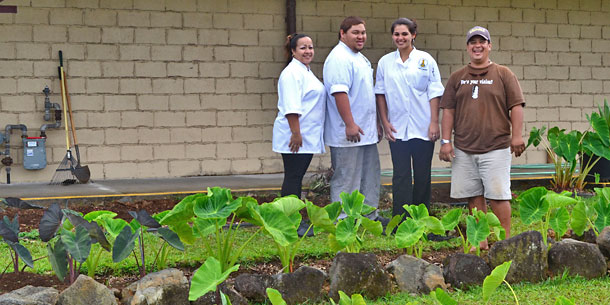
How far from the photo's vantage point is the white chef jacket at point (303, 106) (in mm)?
5094

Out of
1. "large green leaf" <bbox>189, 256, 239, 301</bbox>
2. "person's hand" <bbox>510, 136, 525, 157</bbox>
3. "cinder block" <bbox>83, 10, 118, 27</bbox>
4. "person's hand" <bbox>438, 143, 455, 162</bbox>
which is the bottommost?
"large green leaf" <bbox>189, 256, 239, 301</bbox>

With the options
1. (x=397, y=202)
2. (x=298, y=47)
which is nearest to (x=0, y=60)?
(x=298, y=47)

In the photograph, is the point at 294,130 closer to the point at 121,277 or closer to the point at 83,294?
the point at 121,277

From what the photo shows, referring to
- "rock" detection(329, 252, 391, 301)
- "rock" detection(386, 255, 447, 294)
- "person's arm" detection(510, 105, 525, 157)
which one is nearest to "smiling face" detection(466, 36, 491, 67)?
"person's arm" detection(510, 105, 525, 157)

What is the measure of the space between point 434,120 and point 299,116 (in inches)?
36.0

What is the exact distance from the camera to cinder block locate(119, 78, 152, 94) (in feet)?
28.6

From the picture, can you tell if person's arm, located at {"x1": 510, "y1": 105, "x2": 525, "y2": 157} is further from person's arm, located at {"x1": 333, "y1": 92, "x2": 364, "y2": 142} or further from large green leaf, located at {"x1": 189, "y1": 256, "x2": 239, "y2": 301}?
large green leaf, located at {"x1": 189, "y1": 256, "x2": 239, "y2": 301}

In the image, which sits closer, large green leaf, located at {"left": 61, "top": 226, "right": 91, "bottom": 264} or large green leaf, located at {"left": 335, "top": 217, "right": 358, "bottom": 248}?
large green leaf, located at {"left": 61, "top": 226, "right": 91, "bottom": 264}

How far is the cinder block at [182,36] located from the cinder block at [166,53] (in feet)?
0.25

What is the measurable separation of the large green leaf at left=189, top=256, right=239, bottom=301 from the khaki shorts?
208cm

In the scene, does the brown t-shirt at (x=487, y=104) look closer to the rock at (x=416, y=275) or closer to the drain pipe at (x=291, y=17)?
the rock at (x=416, y=275)

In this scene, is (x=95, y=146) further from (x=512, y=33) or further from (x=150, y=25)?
(x=512, y=33)

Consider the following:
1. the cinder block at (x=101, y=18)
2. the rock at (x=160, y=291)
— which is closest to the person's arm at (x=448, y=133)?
the rock at (x=160, y=291)

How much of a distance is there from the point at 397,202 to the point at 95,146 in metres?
4.59
